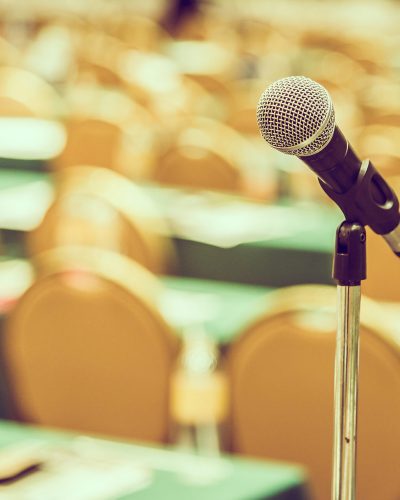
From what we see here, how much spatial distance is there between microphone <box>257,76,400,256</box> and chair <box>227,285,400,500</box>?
105 cm

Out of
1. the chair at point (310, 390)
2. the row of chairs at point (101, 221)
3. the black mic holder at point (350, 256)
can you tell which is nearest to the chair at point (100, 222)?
the row of chairs at point (101, 221)

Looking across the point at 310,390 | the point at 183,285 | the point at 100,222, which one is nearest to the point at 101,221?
the point at 100,222

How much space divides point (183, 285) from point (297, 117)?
9.08 ft

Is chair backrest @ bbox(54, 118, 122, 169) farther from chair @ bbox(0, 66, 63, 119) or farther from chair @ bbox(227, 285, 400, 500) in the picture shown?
chair @ bbox(227, 285, 400, 500)

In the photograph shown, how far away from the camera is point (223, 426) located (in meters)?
3.27

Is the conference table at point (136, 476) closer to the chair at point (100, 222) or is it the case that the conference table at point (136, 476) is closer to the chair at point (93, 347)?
the chair at point (93, 347)

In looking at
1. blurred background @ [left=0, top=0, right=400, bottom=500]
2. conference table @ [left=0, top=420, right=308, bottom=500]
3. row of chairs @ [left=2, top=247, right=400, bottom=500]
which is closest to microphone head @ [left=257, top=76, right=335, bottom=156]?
conference table @ [left=0, top=420, right=308, bottom=500]

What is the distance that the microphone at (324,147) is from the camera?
47.8 inches

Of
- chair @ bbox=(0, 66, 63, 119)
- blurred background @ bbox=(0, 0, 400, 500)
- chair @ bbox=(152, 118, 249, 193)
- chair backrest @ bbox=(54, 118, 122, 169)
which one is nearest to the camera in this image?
blurred background @ bbox=(0, 0, 400, 500)

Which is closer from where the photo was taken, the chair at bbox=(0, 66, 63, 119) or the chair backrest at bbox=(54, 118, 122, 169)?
the chair backrest at bbox=(54, 118, 122, 169)

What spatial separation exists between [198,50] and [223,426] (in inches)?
431

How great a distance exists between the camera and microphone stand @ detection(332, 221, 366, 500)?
129 cm

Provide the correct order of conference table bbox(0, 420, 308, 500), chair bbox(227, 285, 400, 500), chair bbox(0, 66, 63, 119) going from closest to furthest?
conference table bbox(0, 420, 308, 500), chair bbox(227, 285, 400, 500), chair bbox(0, 66, 63, 119)

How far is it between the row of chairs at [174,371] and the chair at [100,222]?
1.02 meters
